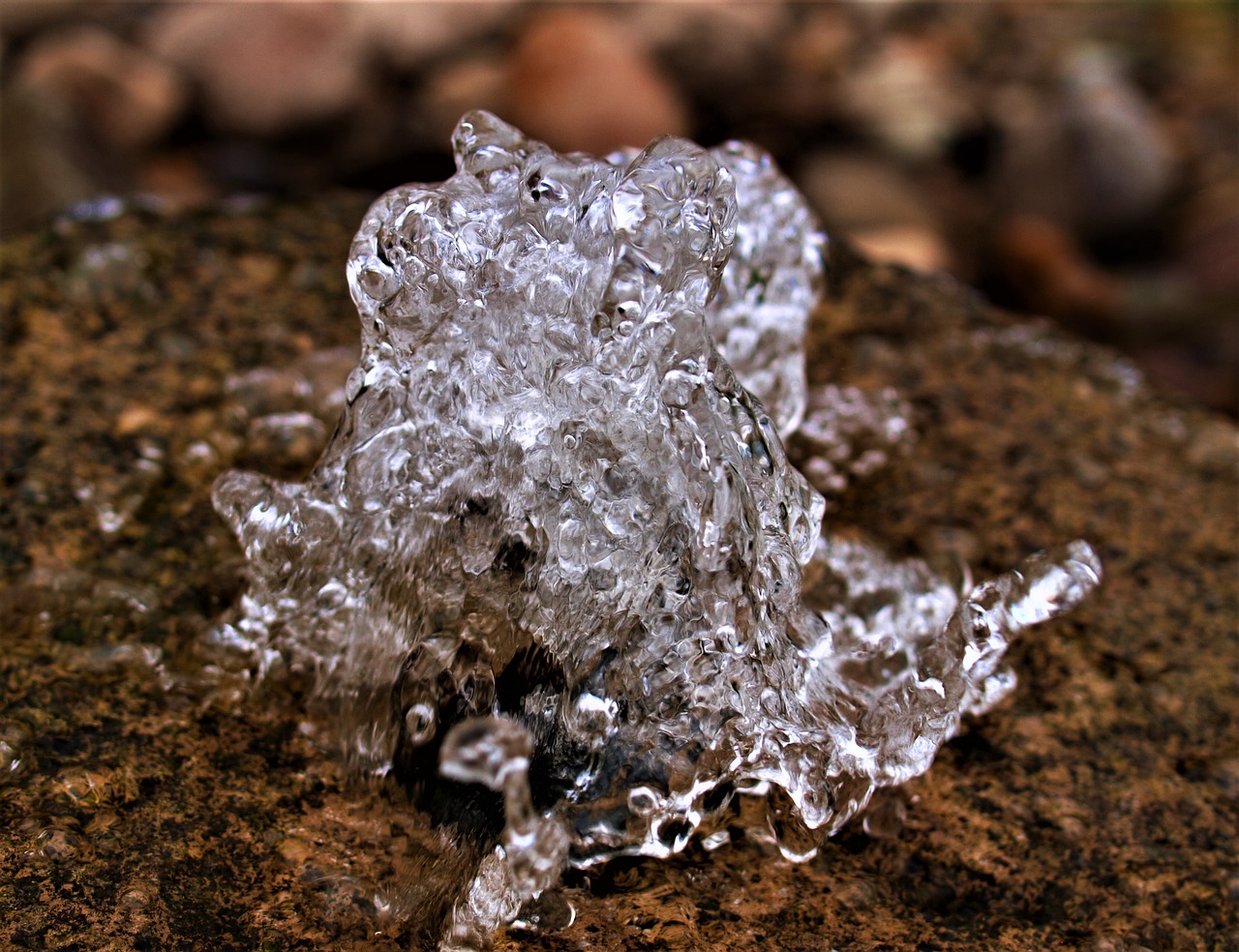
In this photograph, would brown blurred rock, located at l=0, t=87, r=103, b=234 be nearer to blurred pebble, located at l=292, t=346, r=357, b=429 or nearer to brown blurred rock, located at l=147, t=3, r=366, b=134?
brown blurred rock, located at l=147, t=3, r=366, b=134

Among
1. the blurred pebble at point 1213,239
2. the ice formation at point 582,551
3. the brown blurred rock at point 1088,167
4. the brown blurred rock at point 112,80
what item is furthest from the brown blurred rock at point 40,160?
the blurred pebble at point 1213,239

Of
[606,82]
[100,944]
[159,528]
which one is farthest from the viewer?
[606,82]

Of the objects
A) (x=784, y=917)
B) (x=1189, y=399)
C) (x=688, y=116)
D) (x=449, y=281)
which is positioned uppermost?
(x=449, y=281)

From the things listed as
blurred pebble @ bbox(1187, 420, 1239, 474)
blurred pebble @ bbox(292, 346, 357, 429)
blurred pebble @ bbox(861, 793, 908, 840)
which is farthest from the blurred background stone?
blurred pebble @ bbox(861, 793, 908, 840)

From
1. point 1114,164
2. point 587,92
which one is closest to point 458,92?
point 587,92

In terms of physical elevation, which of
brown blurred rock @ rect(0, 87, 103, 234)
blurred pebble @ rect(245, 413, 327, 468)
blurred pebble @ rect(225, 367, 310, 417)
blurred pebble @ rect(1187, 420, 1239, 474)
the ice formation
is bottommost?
brown blurred rock @ rect(0, 87, 103, 234)

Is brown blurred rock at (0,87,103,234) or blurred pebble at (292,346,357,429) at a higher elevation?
blurred pebble at (292,346,357,429)

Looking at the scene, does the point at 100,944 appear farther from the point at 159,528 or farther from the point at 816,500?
the point at 816,500

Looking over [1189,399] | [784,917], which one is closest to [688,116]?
[1189,399]
